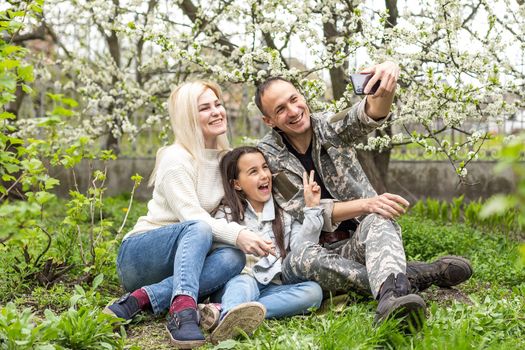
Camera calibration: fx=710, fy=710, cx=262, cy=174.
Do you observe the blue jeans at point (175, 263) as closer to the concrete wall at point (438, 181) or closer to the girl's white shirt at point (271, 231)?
the girl's white shirt at point (271, 231)

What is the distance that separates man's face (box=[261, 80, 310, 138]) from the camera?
377cm

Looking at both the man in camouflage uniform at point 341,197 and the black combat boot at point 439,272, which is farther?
the black combat boot at point 439,272

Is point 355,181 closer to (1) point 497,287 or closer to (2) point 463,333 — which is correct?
(1) point 497,287

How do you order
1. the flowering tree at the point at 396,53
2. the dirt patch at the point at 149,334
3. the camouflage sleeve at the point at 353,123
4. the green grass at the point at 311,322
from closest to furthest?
the green grass at the point at 311,322
the dirt patch at the point at 149,334
the camouflage sleeve at the point at 353,123
the flowering tree at the point at 396,53

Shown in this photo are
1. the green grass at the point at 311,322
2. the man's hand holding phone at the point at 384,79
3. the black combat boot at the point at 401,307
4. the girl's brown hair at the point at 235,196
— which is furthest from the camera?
the girl's brown hair at the point at 235,196

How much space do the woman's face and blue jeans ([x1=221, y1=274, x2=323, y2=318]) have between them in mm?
801

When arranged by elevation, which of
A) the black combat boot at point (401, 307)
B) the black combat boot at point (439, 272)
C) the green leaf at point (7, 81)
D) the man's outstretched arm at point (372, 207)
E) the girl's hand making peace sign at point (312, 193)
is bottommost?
the black combat boot at point (439, 272)

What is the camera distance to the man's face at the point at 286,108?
3.77 metres

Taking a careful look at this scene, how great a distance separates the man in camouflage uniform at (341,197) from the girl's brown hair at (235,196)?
0.36 ft

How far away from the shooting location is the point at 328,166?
3.87 m

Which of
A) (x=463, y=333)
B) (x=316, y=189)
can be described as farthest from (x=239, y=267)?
(x=463, y=333)

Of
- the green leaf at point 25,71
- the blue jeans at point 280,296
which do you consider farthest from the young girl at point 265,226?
the green leaf at point 25,71

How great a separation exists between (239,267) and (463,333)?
1235 millimetres

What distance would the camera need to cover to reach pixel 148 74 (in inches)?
324
